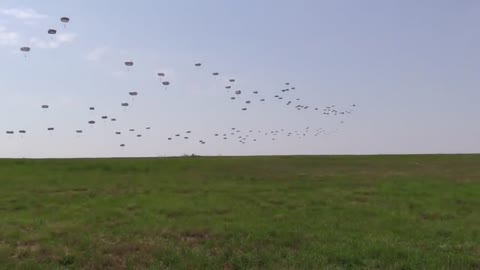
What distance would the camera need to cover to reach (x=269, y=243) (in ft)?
53.8

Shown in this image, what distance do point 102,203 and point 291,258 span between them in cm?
1354

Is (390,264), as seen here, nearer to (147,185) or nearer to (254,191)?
(254,191)

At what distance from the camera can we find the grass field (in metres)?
14.4

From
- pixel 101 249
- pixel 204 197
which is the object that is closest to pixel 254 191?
pixel 204 197

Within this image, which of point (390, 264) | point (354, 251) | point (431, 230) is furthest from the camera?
point (431, 230)

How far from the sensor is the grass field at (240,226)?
14.4 metres

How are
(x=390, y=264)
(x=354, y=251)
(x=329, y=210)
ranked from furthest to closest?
(x=329, y=210), (x=354, y=251), (x=390, y=264)

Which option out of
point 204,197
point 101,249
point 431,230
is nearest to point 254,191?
point 204,197

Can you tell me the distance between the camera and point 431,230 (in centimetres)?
1902

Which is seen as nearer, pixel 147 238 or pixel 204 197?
pixel 147 238

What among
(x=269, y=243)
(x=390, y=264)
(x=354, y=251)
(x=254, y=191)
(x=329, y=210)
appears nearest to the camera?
(x=390, y=264)

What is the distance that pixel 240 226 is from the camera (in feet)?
61.9

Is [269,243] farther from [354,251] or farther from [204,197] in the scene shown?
[204,197]

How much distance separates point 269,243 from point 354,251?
2.55 m
